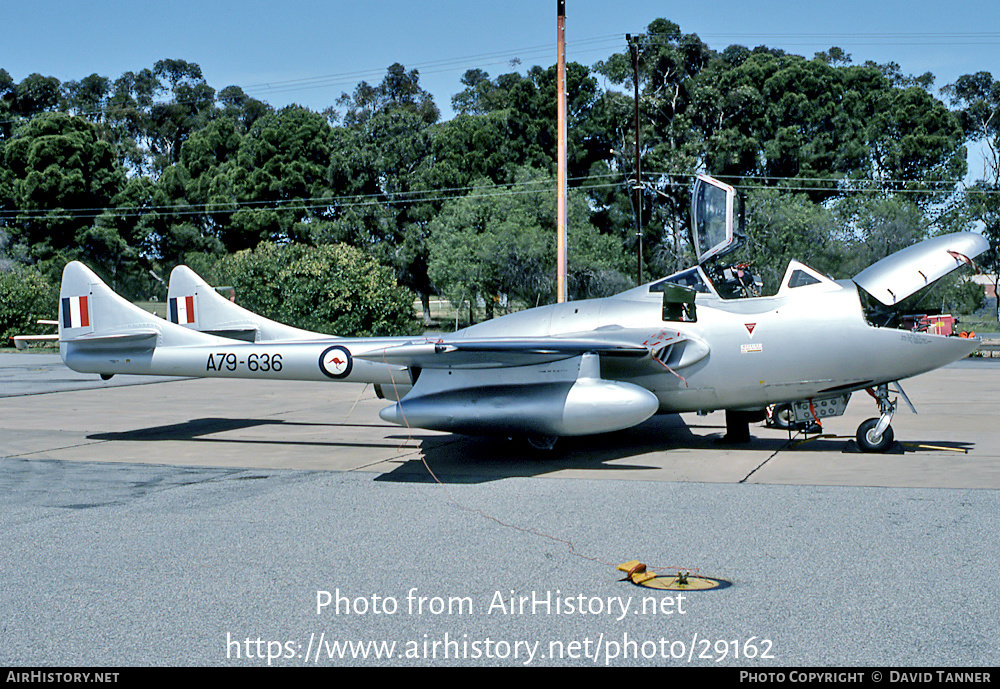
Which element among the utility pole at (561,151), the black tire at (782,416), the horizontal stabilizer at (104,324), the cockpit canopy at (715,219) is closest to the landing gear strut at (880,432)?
the black tire at (782,416)

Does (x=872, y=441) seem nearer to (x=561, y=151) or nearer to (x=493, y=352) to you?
(x=493, y=352)

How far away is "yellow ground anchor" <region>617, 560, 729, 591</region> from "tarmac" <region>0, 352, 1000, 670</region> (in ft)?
0.28

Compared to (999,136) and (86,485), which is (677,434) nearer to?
(86,485)

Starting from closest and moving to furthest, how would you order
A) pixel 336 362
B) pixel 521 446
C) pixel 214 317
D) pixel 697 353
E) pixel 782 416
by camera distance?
pixel 697 353 → pixel 782 416 → pixel 521 446 → pixel 336 362 → pixel 214 317

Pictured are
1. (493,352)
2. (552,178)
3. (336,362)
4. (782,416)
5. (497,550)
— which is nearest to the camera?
(497,550)

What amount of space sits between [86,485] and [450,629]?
5.64 meters

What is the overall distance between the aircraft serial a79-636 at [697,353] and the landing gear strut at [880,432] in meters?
0.01

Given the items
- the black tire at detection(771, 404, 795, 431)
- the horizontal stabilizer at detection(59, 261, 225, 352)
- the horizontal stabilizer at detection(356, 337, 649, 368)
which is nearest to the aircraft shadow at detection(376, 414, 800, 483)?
the black tire at detection(771, 404, 795, 431)

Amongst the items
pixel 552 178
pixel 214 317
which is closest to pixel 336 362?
pixel 214 317

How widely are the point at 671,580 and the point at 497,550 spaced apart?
130 cm

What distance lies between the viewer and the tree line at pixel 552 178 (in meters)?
44.1

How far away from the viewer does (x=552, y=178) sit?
46219 mm

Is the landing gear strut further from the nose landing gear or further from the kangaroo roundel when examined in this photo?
the kangaroo roundel

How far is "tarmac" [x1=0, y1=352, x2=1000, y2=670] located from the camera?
13.9ft
